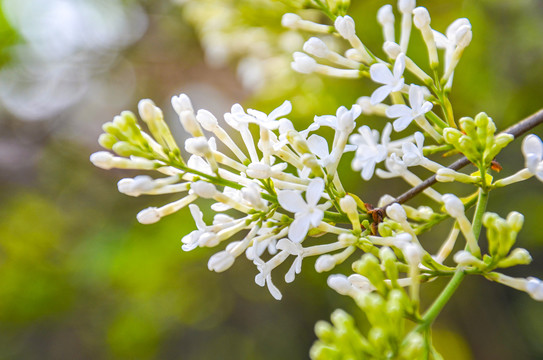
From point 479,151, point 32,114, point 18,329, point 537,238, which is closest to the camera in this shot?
point 479,151

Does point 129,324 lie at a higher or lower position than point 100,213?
lower

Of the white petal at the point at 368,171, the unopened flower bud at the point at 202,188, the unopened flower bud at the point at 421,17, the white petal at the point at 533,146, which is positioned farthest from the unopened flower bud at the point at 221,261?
the unopened flower bud at the point at 421,17

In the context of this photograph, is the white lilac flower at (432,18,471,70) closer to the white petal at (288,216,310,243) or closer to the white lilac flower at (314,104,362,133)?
the white lilac flower at (314,104,362,133)

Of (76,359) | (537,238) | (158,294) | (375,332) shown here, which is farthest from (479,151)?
(76,359)

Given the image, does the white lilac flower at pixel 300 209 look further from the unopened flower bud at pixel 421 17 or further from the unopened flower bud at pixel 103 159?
the unopened flower bud at pixel 421 17

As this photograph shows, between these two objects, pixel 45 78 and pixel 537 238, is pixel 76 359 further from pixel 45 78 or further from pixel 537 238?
pixel 537 238

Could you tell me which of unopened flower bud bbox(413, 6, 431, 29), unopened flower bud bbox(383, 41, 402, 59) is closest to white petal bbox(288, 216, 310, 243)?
unopened flower bud bbox(383, 41, 402, 59)
